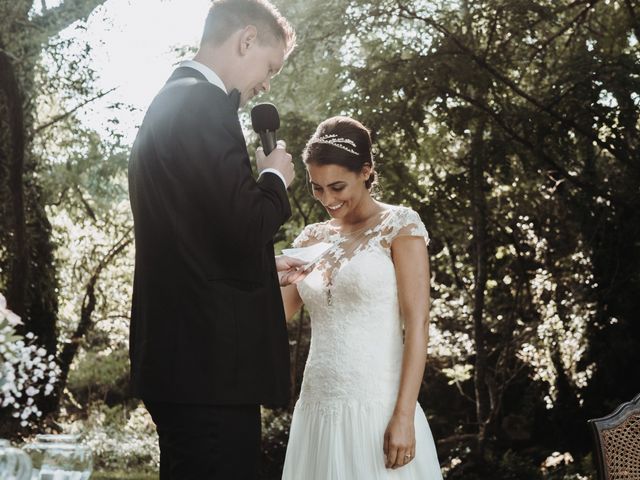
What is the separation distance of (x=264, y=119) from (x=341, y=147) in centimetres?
71

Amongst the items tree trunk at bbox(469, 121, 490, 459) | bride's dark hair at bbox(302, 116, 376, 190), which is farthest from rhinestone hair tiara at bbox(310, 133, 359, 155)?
tree trunk at bbox(469, 121, 490, 459)

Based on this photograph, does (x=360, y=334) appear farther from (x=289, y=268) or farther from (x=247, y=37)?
(x=247, y=37)

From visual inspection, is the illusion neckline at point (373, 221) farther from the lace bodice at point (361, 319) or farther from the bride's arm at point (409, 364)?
the bride's arm at point (409, 364)

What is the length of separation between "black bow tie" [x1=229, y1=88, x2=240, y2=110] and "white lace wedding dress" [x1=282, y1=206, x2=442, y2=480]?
88cm

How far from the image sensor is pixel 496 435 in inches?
271

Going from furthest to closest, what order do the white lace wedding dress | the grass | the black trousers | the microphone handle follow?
the grass < the white lace wedding dress < the microphone handle < the black trousers

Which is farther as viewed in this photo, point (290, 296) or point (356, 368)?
point (290, 296)

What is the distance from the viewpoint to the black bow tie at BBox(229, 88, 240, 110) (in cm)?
178

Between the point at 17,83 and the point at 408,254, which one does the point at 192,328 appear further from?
the point at 17,83

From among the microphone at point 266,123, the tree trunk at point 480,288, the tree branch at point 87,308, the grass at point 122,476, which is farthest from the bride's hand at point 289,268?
the tree branch at point 87,308

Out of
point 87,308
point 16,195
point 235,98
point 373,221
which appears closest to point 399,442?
point 373,221

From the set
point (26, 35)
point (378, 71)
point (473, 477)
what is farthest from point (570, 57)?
point (26, 35)

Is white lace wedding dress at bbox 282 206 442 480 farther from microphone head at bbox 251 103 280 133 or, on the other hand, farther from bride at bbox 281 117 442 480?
microphone head at bbox 251 103 280 133

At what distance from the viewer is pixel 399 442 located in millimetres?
2381
